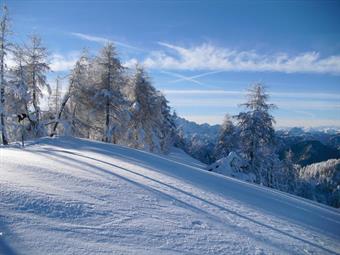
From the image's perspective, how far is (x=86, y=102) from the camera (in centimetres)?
2336

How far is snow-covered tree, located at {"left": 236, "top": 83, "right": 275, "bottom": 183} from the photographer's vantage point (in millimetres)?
24641

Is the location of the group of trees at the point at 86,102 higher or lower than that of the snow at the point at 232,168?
higher

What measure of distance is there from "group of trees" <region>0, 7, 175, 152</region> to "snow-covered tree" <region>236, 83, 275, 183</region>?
28.0ft

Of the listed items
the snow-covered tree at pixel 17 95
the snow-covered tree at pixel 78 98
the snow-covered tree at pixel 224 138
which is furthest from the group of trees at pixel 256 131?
the snow-covered tree at pixel 17 95

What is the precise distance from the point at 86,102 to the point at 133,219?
1992 centimetres

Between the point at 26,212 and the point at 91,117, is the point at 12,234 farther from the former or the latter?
the point at 91,117

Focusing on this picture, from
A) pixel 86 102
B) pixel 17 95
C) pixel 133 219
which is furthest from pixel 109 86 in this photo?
pixel 133 219

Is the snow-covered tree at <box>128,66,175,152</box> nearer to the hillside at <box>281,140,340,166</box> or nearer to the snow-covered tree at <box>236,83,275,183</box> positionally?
the snow-covered tree at <box>236,83,275,183</box>

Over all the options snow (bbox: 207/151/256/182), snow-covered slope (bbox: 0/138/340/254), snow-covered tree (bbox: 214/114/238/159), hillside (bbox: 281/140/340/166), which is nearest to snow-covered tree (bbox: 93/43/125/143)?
snow (bbox: 207/151/256/182)

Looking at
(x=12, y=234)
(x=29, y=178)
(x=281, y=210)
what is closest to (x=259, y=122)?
(x=281, y=210)

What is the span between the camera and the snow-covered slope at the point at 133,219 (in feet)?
13.0

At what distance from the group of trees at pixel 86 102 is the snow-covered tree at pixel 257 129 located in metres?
8.54

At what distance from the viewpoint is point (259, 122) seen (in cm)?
2453

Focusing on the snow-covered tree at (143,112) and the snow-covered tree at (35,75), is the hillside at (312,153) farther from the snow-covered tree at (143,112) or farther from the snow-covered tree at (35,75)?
the snow-covered tree at (35,75)
